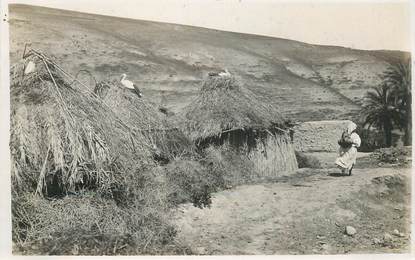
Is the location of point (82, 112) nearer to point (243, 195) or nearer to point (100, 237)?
point (100, 237)

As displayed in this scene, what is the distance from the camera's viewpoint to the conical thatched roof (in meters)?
9.44

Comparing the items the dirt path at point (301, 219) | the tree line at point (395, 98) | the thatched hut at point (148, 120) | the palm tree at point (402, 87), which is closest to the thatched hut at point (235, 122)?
the thatched hut at point (148, 120)

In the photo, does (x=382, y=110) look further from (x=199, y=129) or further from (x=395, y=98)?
(x=199, y=129)

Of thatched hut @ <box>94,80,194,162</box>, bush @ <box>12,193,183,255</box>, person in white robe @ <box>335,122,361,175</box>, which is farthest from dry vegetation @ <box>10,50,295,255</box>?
person in white robe @ <box>335,122,361,175</box>

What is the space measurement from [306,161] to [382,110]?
241 cm

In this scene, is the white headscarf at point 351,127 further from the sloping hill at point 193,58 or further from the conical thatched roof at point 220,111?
the conical thatched roof at point 220,111

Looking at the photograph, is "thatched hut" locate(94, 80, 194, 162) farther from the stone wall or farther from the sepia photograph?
the stone wall

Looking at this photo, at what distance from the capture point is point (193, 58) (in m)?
9.20

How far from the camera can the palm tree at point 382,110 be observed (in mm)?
8805

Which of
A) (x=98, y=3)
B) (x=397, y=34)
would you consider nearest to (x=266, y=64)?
(x=397, y=34)

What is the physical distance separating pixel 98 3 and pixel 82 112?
168 cm

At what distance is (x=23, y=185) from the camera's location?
A: 7.45 meters

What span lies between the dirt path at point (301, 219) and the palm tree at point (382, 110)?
0.91 metres

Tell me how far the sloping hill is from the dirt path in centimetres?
187
